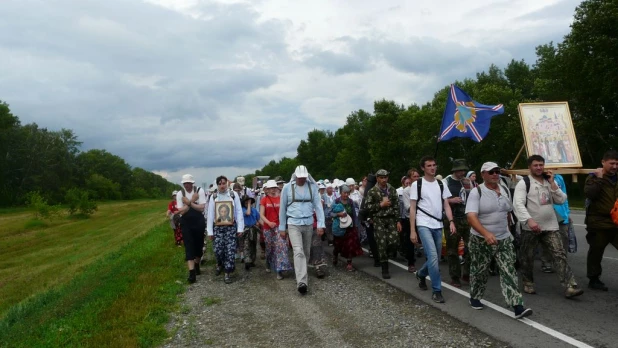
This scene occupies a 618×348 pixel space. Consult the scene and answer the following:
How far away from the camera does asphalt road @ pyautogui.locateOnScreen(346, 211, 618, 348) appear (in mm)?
4930

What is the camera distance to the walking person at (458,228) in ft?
24.8

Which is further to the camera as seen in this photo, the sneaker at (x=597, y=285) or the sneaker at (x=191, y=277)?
the sneaker at (x=191, y=277)

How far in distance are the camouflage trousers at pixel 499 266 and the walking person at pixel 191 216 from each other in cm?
506

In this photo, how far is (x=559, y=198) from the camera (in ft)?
21.0

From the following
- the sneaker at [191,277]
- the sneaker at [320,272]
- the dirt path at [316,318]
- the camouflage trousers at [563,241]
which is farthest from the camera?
the sneaker at [191,277]

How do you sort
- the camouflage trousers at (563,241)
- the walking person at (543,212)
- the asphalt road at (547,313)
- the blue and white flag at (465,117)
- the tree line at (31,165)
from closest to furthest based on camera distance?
the asphalt road at (547,313) < the walking person at (543,212) < the camouflage trousers at (563,241) < the blue and white flag at (465,117) < the tree line at (31,165)

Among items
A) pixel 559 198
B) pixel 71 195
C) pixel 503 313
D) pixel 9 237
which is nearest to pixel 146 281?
pixel 503 313

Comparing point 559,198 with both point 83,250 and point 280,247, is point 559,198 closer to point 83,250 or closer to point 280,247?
point 280,247

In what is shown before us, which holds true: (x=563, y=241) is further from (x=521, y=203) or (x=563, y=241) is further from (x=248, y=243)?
(x=248, y=243)

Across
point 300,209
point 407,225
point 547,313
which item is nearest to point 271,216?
point 300,209

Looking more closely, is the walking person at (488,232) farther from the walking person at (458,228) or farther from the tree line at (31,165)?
the tree line at (31,165)

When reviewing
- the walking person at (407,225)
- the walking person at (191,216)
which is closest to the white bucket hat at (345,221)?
the walking person at (407,225)

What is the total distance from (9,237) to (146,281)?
98.8 feet

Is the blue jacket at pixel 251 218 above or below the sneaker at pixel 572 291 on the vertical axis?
above
